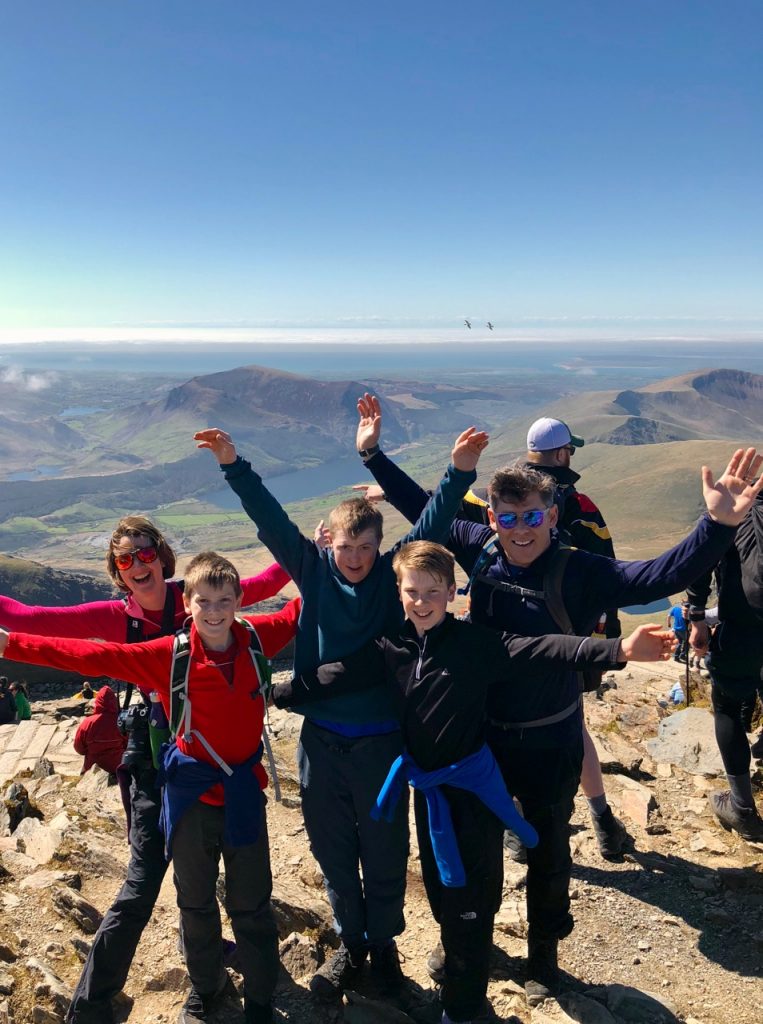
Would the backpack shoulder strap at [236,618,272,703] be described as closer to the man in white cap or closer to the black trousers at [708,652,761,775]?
the man in white cap

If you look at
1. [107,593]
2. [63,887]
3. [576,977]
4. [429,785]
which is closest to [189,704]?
[429,785]

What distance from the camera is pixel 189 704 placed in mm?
4672

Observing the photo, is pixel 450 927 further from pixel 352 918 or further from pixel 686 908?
pixel 686 908

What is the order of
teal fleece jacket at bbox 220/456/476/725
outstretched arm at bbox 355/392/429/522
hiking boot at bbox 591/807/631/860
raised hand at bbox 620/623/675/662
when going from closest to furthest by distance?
raised hand at bbox 620/623/675/662, teal fleece jacket at bbox 220/456/476/725, outstretched arm at bbox 355/392/429/522, hiking boot at bbox 591/807/631/860

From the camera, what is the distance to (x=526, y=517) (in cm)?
490

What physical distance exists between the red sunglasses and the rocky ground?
3.29 metres

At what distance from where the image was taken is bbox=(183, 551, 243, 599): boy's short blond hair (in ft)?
15.4

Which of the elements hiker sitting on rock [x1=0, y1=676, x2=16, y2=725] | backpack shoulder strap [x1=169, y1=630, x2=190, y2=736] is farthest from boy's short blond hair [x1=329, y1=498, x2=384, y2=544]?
hiker sitting on rock [x1=0, y1=676, x2=16, y2=725]

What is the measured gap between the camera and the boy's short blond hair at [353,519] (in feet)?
16.1

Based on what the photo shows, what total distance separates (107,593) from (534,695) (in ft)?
665

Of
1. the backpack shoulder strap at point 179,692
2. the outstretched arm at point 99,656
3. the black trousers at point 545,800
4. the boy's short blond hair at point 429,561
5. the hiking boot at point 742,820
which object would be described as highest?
the boy's short blond hair at point 429,561

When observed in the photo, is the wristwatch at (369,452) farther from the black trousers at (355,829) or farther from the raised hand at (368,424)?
the black trousers at (355,829)

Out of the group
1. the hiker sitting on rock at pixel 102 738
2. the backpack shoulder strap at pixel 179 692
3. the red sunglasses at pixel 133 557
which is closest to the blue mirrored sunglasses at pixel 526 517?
the backpack shoulder strap at pixel 179 692

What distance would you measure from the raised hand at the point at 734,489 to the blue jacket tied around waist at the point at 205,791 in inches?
151
